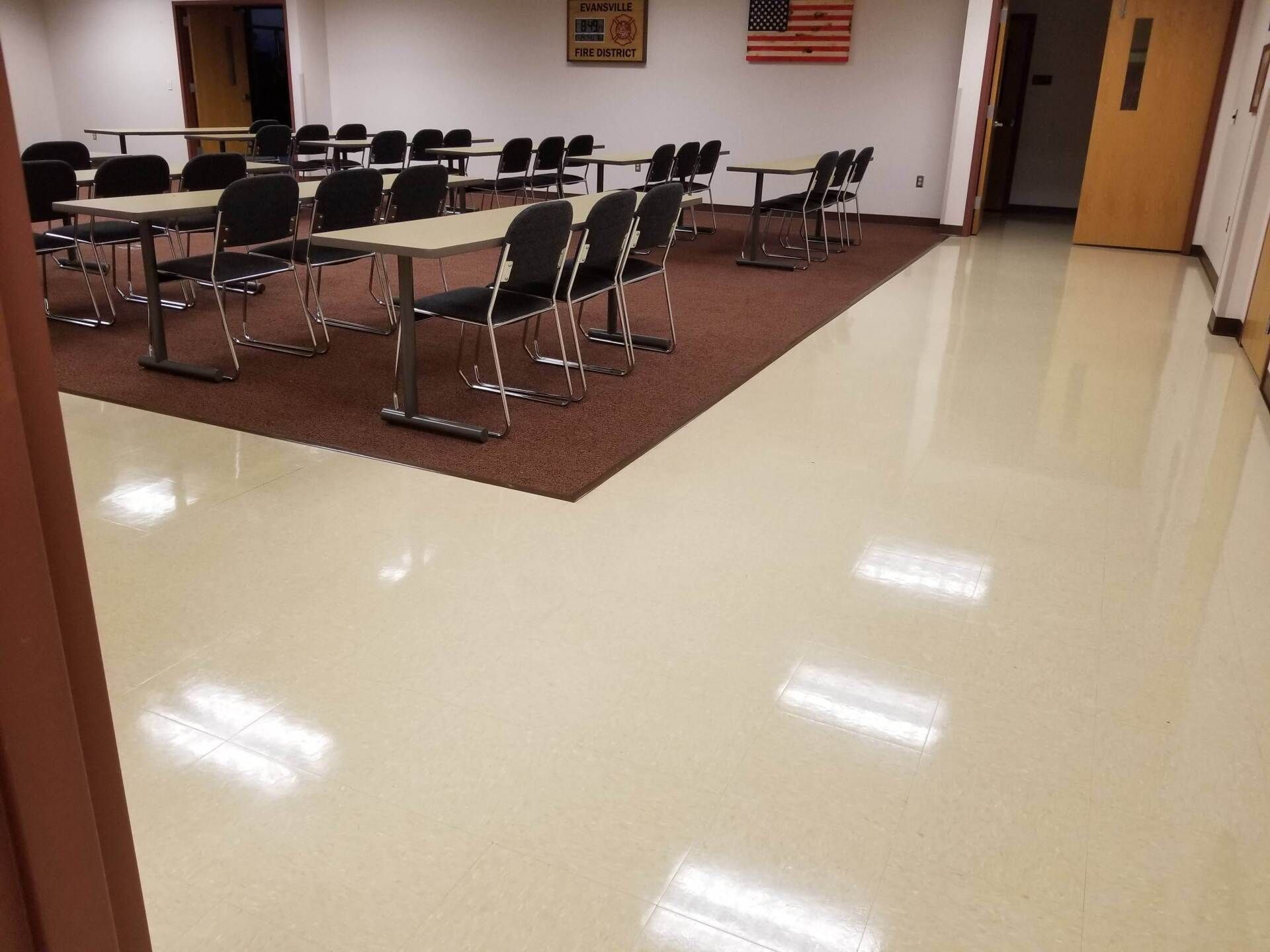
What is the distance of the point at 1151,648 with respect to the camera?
8.24 feet

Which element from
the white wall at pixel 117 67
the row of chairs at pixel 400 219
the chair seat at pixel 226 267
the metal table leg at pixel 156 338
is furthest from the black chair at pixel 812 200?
the white wall at pixel 117 67

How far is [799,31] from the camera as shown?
10.0 m

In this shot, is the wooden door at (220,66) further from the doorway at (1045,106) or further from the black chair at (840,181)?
the doorway at (1045,106)

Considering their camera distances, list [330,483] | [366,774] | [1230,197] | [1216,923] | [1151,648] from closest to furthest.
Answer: [1216,923]
[366,774]
[1151,648]
[330,483]
[1230,197]

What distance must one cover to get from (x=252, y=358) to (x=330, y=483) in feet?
5.67

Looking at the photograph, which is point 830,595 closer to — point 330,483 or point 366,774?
point 366,774

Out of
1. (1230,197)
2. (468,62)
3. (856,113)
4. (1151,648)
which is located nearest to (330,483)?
(1151,648)

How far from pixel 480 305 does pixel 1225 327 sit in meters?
4.69

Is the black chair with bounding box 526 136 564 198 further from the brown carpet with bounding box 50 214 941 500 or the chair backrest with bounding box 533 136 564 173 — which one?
the brown carpet with bounding box 50 214 941 500

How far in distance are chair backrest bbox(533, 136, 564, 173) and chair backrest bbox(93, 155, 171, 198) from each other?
13.7 feet

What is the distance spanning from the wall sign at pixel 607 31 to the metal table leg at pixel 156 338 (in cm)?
767

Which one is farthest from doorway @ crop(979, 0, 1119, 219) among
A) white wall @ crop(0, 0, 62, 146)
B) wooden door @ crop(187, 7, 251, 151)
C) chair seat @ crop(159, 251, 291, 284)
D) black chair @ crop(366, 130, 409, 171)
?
white wall @ crop(0, 0, 62, 146)

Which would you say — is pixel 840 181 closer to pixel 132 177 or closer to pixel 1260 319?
pixel 1260 319

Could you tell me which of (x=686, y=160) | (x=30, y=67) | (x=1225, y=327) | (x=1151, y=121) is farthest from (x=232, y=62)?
(x=1225, y=327)
